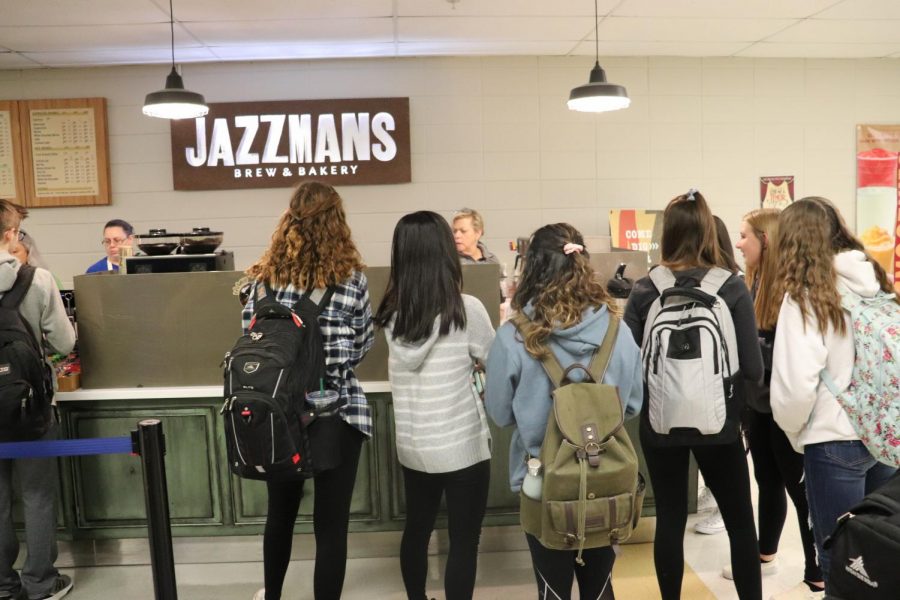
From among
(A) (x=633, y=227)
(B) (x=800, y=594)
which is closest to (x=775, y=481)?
(B) (x=800, y=594)

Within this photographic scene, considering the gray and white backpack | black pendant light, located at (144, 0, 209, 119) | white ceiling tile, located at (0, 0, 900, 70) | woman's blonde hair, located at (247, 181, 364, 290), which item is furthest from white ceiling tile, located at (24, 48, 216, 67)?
the gray and white backpack

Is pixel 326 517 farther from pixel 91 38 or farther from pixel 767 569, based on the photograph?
pixel 91 38

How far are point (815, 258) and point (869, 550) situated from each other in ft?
4.52

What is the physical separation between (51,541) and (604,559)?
2.25 metres

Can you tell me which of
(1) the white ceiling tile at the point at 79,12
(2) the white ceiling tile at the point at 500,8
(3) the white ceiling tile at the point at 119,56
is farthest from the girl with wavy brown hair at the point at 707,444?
(3) the white ceiling tile at the point at 119,56

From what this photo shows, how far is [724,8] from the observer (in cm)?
459

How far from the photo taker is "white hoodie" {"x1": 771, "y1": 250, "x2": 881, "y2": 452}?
6.64 ft

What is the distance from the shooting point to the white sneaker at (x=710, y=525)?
334 centimetres

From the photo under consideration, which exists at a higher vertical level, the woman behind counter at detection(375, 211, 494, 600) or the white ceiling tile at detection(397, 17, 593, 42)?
the white ceiling tile at detection(397, 17, 593, 42)

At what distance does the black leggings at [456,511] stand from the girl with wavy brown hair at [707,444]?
566 mm

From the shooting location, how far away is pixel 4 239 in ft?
9.00

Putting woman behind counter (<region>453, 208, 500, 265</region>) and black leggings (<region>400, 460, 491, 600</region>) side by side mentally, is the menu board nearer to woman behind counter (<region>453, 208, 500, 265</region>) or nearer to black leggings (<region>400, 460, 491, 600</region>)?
woman behind counter (<region>453, 208, 500, 265</region>)

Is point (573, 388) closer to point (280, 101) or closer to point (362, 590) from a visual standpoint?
point (362, 590)

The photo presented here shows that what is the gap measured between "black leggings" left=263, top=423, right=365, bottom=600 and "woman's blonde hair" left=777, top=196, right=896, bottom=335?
4.72 feet
